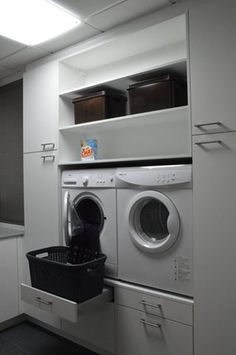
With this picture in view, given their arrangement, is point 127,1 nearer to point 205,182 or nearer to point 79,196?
point 205,182

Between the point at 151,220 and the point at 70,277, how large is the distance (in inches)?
26.1

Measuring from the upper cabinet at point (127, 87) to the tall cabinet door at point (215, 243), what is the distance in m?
0.24

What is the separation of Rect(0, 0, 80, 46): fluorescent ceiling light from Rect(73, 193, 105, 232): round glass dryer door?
1238 mm

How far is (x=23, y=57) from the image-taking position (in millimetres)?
2641

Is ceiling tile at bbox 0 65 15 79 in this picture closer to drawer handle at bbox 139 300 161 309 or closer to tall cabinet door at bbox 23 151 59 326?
tall cabinet door at bbox 23 151 59 326

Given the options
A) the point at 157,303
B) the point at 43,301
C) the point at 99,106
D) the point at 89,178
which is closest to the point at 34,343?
the point at 43,301

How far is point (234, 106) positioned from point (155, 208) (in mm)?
841

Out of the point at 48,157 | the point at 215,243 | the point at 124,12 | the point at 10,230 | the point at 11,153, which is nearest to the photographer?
the point at 215,243

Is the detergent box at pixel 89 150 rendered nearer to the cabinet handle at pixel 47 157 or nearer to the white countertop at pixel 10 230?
the cabinet handle at pixel 47 157

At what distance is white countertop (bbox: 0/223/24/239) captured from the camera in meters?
2.71

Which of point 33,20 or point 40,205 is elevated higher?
point 33,20

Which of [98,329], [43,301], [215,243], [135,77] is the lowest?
[98,329]

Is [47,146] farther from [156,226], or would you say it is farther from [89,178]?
[156,226]

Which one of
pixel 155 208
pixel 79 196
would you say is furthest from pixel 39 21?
pixel 155 208
